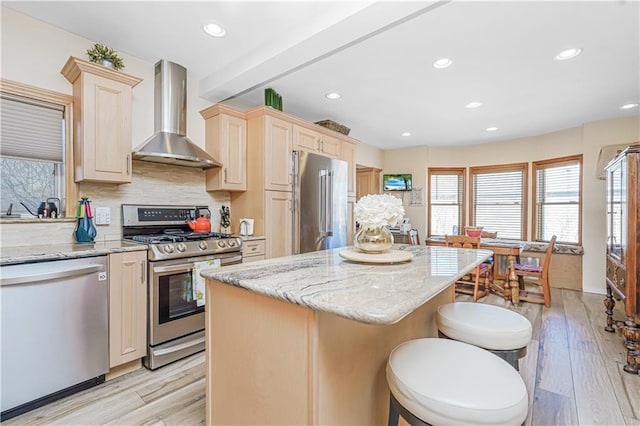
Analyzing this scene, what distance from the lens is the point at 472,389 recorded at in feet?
2.84

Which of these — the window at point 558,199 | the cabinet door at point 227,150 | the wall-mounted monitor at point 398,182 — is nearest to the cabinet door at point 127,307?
the cabinet door at point 227,150

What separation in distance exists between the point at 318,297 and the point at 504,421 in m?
0.60

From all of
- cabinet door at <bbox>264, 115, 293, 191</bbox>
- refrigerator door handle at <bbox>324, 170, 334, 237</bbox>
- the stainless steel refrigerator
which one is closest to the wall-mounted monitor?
the stainless steel refrigerator

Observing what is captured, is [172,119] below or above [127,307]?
above

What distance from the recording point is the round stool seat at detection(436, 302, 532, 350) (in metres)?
1.29

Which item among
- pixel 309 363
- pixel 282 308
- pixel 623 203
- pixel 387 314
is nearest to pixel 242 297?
pixel 282 308

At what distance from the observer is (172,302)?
228cm

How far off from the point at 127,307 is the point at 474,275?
4.14 meters

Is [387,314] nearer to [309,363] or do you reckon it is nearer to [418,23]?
[309,363]

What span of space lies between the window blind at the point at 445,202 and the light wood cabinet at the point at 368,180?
3.57ft

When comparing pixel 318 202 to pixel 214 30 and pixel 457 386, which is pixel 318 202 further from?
pixel 457 386

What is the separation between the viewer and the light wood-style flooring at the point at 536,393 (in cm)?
166

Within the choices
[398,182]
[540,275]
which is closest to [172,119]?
[398,182]

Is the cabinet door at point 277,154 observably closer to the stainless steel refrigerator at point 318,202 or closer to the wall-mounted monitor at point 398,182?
the stainless steel refrigerator at point 318,202
